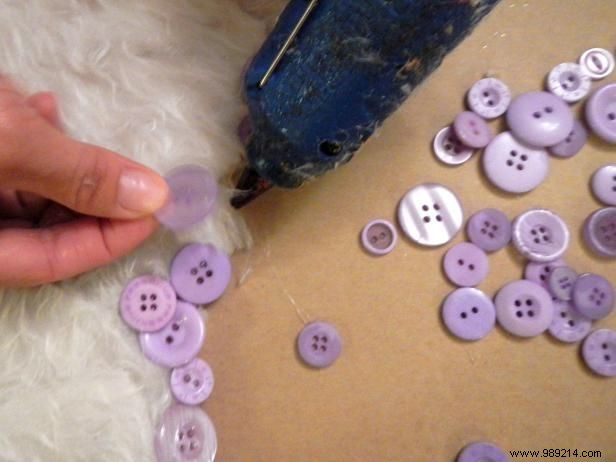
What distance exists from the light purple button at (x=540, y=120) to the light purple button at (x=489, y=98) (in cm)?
1

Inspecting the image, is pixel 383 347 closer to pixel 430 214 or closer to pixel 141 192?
pixel 430 214

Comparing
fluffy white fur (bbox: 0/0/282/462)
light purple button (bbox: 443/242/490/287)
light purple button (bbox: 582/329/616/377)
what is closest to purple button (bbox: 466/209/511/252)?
light purple button (bbox: 443/242/490/287)

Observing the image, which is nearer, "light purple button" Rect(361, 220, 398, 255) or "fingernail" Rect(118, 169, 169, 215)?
"fingernail" Rect(118, 169, 169, 215)

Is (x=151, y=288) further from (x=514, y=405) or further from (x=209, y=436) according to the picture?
(x=514, y=405)

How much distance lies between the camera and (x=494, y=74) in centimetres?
69

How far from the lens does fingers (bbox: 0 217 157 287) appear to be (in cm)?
50

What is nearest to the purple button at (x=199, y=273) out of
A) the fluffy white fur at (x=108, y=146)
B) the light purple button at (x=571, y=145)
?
the fluffy white fur at (x=108, y=146)

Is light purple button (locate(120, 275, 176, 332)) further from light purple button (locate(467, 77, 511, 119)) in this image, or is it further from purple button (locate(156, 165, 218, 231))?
light purple button (locate(467, 77, 511, 119))

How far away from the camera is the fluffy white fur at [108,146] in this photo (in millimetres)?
560

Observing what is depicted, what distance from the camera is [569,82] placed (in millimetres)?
684

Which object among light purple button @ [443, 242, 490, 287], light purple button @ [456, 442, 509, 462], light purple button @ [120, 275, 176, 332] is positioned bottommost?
light purple button @ [120, 275, 176, 332]

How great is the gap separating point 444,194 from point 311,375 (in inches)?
9.1

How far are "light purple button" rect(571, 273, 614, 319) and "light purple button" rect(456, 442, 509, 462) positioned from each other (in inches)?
6.5

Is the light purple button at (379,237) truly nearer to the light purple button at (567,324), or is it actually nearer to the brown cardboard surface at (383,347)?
the brown cardboard surface at (383,347)
